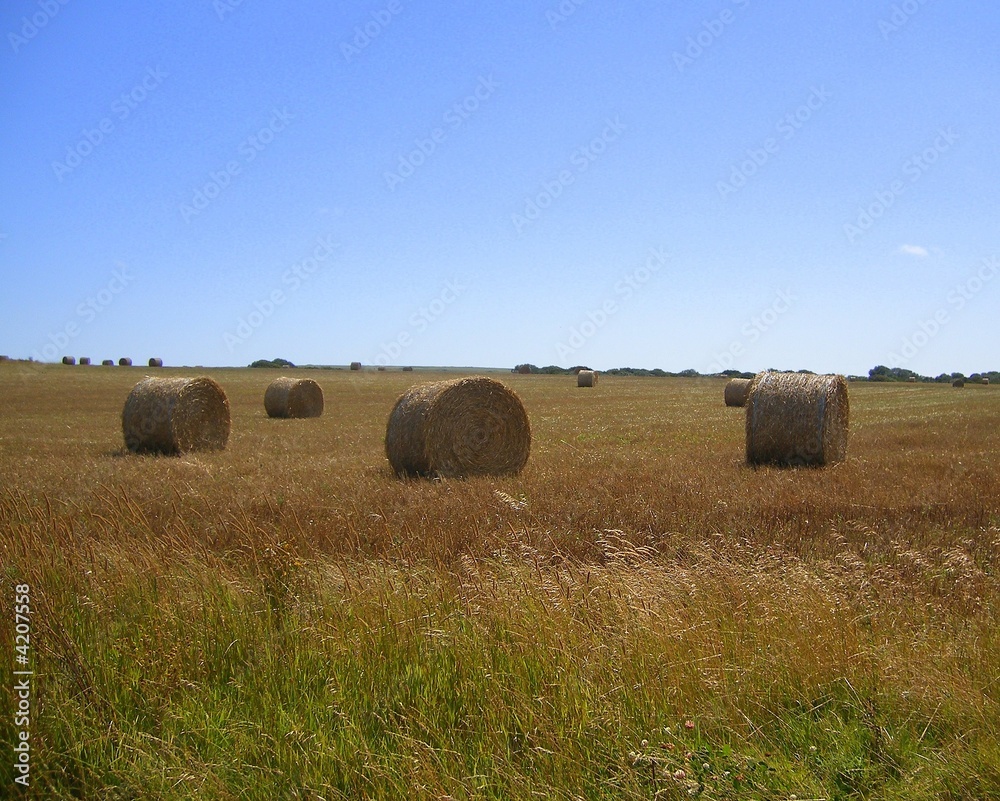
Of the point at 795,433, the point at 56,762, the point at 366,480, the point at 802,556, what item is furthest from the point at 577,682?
the point at 795,433

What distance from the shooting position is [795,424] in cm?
1388

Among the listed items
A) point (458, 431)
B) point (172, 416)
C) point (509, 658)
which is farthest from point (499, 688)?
point (172, 416)

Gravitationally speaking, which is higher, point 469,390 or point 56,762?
point 469,390

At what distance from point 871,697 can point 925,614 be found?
1.40 meters

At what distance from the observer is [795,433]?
1384 centimetres

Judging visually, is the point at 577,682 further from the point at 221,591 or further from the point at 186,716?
the point at 221,591

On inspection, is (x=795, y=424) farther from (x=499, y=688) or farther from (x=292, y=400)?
(x=292, y=400)

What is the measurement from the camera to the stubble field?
10.5 feet

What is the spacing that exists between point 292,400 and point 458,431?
15.4m

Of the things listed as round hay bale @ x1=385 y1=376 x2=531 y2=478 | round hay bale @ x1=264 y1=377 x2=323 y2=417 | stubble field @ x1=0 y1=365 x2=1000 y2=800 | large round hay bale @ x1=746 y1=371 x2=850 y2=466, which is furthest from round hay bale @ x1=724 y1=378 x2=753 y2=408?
stubble field @ x1=0 y1=365 x2=1000 y2=800

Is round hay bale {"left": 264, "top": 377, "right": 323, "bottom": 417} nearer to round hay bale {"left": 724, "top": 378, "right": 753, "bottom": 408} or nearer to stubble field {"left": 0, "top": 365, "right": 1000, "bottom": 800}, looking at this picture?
round hay bale {"left": 724, "top": 378, "right": 753, "bottom": 408}

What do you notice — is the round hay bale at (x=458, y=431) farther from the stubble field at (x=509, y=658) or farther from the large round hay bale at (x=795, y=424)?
the stubble field at (x=509, y=658)

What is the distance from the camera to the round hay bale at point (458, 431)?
12719mm

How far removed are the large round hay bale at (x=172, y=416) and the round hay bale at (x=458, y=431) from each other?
5676mm
